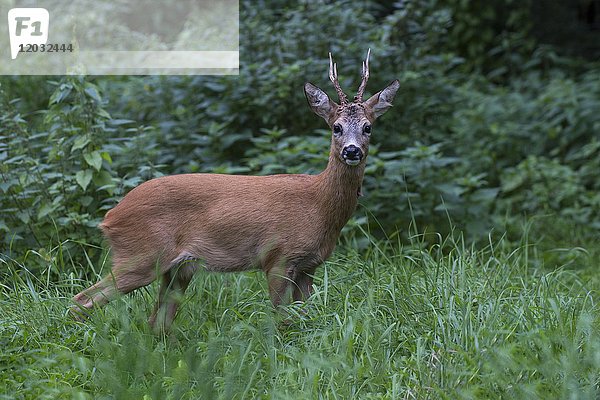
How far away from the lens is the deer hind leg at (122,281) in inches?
173

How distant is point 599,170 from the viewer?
8414 millimetres

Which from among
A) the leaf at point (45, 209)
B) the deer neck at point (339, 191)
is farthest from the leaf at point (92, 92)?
the deer neck at point (339, 191)

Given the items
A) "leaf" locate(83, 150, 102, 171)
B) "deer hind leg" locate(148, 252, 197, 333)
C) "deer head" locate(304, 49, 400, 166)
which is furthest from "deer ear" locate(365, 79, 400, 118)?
"leaf" locate(83, 150, 102, 171)

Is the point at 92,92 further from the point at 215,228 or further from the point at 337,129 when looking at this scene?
the point at 337,129

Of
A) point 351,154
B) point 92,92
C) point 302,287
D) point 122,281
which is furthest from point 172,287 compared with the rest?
point 92,92

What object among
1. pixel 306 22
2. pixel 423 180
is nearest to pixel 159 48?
pixel 306 22

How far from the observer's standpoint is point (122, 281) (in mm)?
4430

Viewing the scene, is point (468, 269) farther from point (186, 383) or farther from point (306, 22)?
point (306, 22)

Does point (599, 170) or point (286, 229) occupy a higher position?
point (286, 229)

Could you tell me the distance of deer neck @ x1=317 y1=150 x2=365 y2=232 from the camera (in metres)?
4.58

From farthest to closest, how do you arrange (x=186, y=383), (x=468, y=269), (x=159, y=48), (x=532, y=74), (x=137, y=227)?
(x=532, y=74) → (x=159, y=48) → (x=468, y=269) → (x=137, y=227) → (x=186, y=383)

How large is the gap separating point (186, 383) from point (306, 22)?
181 inches

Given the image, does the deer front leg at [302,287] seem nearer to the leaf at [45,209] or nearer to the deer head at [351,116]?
the deer head at [351,116]

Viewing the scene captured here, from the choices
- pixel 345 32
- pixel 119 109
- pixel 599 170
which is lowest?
pixel 599 170
